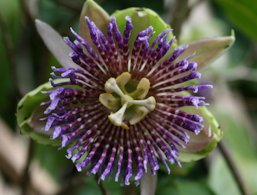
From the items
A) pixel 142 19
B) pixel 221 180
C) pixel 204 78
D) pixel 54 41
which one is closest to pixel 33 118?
pixel 54 41

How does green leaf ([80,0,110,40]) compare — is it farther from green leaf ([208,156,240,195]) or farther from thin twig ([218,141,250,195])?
green leaf ([208,156,240,195])

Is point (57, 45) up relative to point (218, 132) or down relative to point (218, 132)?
up

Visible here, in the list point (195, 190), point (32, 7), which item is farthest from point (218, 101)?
point (32, 7)

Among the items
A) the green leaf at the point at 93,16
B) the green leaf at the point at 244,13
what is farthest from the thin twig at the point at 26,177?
the green leaf at the point at 244,13

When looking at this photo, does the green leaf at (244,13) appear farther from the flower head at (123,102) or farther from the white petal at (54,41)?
the white petal at (54,41)

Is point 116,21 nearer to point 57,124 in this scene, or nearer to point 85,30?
point 85,30

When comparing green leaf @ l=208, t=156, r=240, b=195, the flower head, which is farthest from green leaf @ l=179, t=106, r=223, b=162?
green leaf @ l=208, t=156, r=240, b=195

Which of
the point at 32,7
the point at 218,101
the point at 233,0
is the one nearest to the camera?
the point at 233,0

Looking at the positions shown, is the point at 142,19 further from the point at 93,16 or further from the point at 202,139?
the point at 202,139
